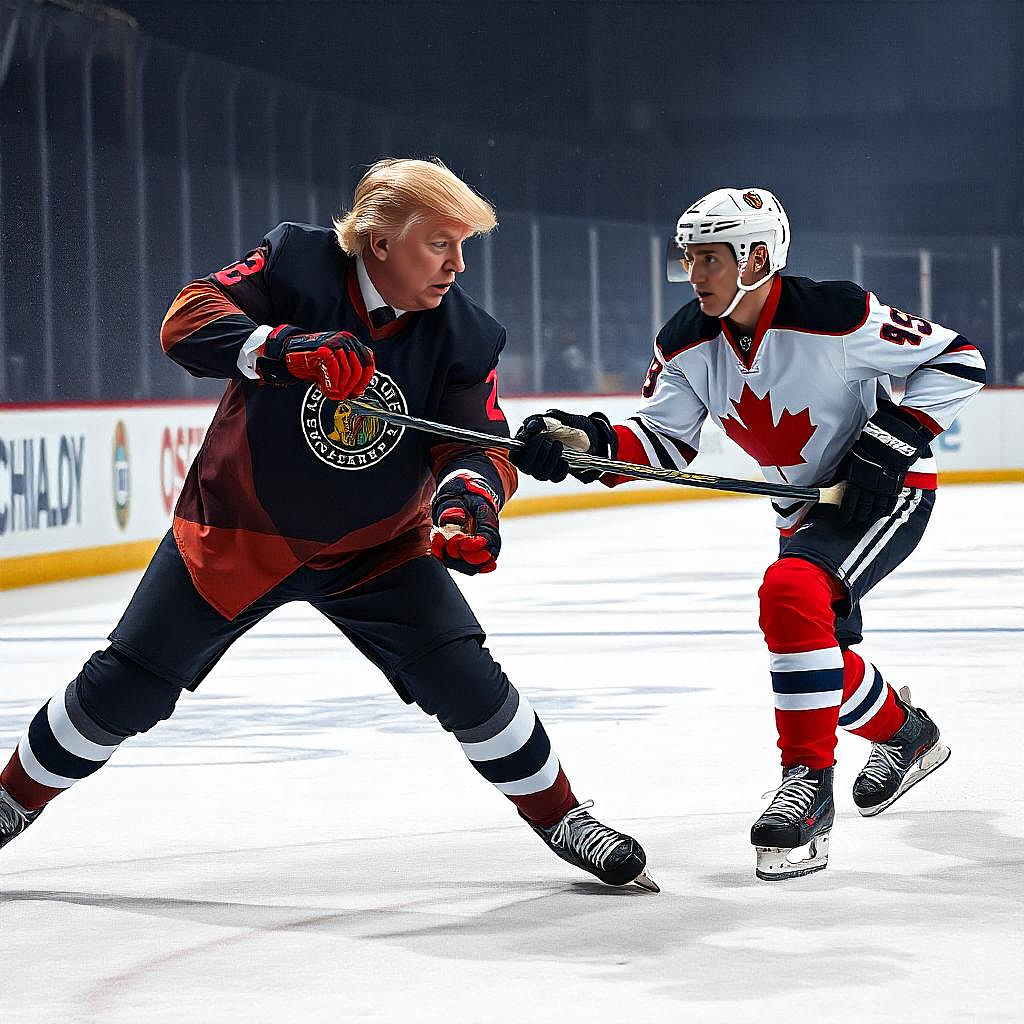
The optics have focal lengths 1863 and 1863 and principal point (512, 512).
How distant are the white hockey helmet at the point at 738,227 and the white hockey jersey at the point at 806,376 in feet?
0.19

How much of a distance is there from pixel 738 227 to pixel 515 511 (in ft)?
33.3

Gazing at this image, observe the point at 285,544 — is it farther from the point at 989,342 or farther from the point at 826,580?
the point at 989,342

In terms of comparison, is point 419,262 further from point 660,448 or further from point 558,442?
point 660,448

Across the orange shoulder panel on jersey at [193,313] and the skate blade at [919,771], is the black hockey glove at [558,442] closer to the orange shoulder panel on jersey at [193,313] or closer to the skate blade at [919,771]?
the orange shoulder panel on jersey at [193,313]

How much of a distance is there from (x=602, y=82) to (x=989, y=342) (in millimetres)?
4146

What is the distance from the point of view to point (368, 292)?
273 cm

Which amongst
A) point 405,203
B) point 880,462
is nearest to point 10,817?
point 405,203

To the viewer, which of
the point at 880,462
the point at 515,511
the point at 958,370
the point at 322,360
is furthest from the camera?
the point at 515,511

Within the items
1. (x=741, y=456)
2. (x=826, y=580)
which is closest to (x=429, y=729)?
(x=826, y=580)

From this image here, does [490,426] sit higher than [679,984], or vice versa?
[490,426]

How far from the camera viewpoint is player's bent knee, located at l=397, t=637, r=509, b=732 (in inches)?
107

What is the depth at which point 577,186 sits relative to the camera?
618 inches

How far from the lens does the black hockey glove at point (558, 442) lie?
2.85 metres

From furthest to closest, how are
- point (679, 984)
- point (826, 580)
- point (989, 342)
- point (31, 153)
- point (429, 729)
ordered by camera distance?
point (989, 342), point (31, 153), point (429, 729), point (826, 580), point (679, 984)
